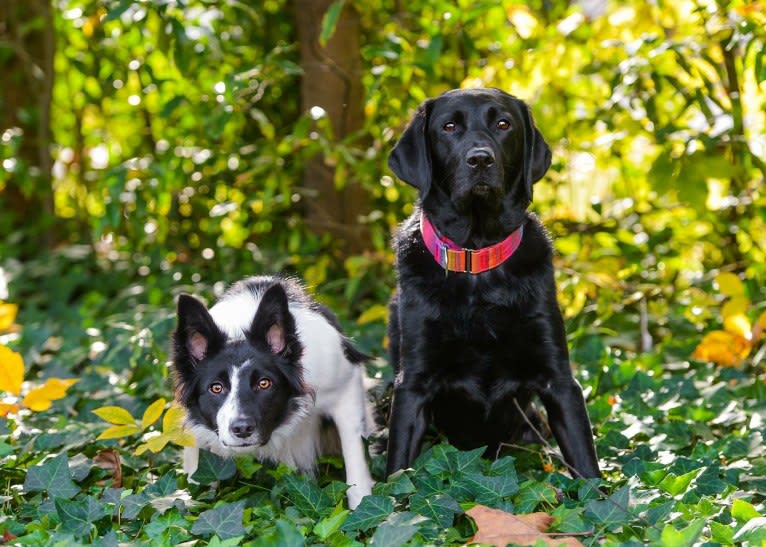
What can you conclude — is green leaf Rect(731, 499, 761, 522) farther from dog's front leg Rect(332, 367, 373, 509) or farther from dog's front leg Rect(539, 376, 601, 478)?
dog's front leg Rect(332, 367, 373, 509)

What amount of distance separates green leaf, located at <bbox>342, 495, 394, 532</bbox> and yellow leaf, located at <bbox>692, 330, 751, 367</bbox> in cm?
213

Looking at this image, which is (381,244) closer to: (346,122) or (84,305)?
(346,122)

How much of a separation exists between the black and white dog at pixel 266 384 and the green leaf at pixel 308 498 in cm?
15

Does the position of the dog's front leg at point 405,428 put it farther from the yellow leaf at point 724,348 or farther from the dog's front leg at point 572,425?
the yellow leaf at point 724,348

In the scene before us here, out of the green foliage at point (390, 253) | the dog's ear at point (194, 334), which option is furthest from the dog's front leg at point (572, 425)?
the dog's ear at point (194, 334)

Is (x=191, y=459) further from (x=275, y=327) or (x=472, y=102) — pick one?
(x=472, y=102)

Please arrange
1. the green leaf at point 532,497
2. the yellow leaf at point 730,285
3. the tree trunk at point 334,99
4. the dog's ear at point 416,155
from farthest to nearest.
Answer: the tree trunk at point 334,99 < the yellow leaf at point 730,285 < the dog's ear at point 416,155 < the green leaf at point 532,497

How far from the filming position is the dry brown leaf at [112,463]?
3.32m

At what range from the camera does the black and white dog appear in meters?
3.14

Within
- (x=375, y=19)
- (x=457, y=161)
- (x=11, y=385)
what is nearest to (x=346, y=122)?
(x=375, y=19)

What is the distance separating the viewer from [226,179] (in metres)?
6.20

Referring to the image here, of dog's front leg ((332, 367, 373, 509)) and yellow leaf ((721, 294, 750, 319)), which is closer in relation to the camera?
dog's front leg ((332, 367, 373, 509))

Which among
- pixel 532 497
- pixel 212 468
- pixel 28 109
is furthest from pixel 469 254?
pixel 28 109

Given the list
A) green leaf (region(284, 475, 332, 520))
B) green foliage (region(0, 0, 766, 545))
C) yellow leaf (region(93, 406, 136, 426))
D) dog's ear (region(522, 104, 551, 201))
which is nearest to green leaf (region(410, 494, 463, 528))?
green foliage (region(0, 0, 766, 545))
